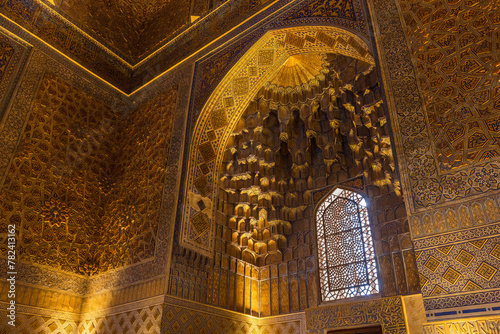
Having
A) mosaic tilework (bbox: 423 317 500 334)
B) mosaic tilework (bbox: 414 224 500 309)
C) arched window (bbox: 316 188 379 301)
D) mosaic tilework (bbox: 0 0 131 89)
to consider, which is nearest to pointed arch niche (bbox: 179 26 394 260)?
arched window (bbox: 316 188 379 301)

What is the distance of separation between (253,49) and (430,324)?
14.7 ft

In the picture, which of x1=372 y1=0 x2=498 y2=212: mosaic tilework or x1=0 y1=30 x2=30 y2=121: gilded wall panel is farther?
x1=0 y1=30 x2=30 y2=121: gilded wall panel

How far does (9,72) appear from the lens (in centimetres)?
574

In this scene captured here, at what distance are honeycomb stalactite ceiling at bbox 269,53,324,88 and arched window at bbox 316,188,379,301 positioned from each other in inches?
77.6

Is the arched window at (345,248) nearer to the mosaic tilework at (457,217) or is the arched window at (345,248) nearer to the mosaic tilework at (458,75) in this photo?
the mosaic tilework at (457,217)

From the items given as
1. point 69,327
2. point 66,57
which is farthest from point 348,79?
point 69,327

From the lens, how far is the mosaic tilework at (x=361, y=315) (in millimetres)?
4719

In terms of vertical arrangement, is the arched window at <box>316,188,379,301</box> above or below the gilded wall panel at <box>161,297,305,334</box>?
above

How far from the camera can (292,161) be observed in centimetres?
689

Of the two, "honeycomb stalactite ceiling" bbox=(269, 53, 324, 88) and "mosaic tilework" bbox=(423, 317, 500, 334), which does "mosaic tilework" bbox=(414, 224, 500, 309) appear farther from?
"honeycomb stalactite ceiling" bbox=(269, 53, 324, 88)

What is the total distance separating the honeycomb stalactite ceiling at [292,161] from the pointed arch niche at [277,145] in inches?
0.7

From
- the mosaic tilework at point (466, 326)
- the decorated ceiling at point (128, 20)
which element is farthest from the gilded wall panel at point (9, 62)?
the mosaic tilework at point (466, 326)

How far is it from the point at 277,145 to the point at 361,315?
3108 mm

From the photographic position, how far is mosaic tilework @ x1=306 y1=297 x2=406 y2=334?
472 centimetres
